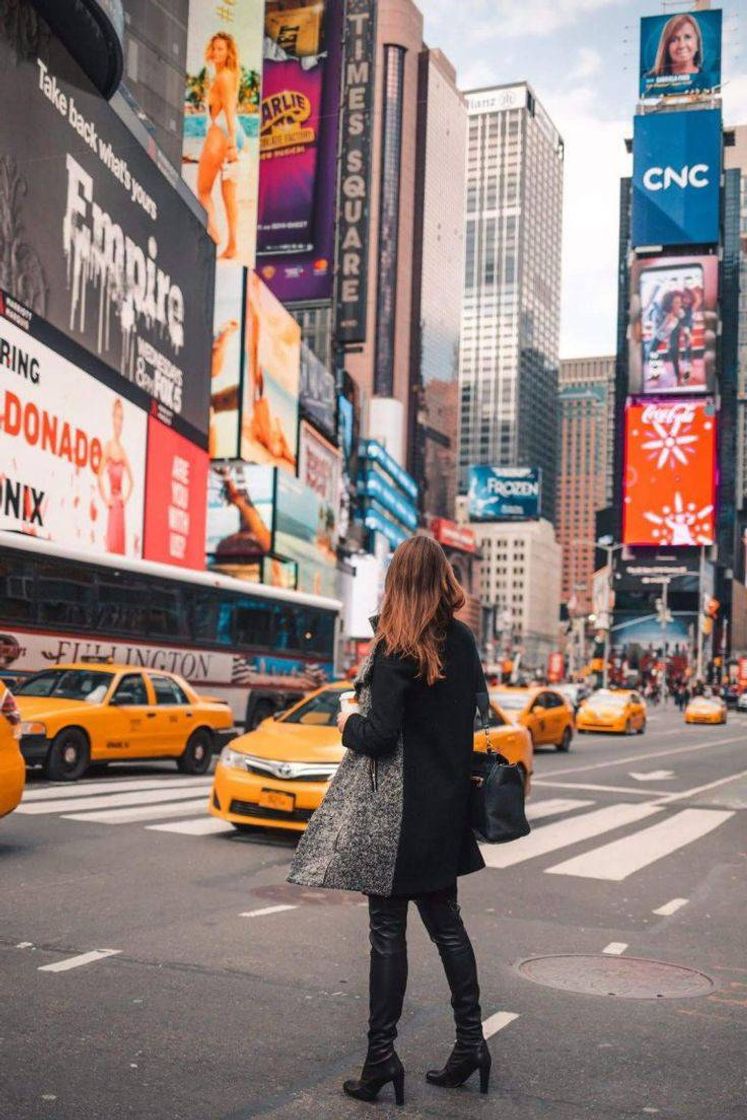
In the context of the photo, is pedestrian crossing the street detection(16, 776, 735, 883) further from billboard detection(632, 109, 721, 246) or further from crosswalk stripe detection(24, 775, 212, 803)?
billboard detection(632, 109, 721, 246)

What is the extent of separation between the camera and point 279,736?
11.2 m

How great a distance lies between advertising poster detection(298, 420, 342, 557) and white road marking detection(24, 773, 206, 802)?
59715 millimetres

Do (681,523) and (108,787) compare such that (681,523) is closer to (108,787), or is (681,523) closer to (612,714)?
(612,714)

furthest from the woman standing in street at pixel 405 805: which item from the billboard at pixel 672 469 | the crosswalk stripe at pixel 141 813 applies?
the billboard at pixel 672 469

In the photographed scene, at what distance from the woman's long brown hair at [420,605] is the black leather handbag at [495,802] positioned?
13.1 inches

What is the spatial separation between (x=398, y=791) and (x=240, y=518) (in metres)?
60.5

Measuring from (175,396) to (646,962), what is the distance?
3649cm

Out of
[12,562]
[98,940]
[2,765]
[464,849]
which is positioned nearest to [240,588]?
[12,562]

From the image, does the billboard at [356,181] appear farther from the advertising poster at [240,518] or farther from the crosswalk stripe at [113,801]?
the crosswalk stripe at [113,801]

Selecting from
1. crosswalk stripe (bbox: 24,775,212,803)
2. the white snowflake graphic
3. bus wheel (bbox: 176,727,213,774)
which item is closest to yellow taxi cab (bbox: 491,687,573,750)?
bus wheel (bbox: 176,727,213,774)

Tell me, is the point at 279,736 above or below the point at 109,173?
below

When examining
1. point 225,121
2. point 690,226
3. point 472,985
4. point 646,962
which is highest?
point 690,226

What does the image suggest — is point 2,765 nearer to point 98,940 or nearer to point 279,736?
point 98,940

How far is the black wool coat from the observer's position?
4.44 meters
